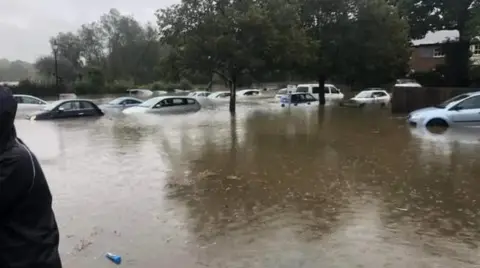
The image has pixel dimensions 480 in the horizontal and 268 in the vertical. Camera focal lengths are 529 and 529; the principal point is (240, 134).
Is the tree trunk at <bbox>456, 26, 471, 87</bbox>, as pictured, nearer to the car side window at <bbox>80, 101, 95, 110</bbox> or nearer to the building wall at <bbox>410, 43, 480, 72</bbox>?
the building wall at <bbox>410, 43, 480, 72</bbox>

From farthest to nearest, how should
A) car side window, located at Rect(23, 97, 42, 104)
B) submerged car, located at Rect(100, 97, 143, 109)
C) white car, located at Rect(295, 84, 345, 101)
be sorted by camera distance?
1. white car, located at Rect(295, 84, 345, 101)
2. car side window, located at Rect(23, 97, 42, 104)
3. submerged car, located at Rect(100, 97, 143, 109)

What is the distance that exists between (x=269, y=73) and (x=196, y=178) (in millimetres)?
25858

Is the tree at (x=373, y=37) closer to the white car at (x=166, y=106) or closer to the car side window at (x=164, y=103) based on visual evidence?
the white car at (x=166, y=106)

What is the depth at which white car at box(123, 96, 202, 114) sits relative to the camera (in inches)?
1180

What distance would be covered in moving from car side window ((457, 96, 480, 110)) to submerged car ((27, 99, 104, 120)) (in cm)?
1853

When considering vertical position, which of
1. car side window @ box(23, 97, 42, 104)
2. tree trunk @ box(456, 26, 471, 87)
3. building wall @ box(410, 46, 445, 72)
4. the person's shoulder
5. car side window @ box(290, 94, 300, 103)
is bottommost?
the person's shoulder

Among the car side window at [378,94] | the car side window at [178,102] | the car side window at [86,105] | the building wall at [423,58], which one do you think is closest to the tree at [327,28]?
the car side window at [378,94]

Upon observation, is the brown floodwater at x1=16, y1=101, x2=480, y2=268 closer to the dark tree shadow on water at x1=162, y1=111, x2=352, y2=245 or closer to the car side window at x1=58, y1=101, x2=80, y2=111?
the dark tree shadow on water at x1=162, y1=111, x2=352, y2=245

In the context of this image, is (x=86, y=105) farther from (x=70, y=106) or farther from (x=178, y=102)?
(x=178, y=102)

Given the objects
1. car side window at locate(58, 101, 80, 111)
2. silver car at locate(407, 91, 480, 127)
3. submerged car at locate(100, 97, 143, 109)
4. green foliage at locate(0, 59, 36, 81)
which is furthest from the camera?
green foliage at locate(0, 59, 36, 81)

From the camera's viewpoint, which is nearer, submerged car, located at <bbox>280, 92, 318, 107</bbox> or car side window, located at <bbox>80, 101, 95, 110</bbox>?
car side window, located at <bbox>80, 101, 95, 110</bbox>

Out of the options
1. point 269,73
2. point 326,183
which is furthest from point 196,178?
point 269,73

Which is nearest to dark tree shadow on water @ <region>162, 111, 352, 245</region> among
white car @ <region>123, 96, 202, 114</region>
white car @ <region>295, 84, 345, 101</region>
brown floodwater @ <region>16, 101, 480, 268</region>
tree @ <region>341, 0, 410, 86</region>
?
brown floodwater @ <region>16, 101, 480, 268</region>

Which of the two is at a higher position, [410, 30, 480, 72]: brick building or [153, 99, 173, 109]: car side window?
[410, 30, 480, 72]: brick building
